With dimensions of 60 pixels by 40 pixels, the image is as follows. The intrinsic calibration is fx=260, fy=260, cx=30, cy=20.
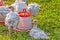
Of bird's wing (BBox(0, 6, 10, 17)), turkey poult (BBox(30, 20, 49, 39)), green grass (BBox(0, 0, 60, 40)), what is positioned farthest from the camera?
bird's wing (BBox(0, 6, 10, 17))

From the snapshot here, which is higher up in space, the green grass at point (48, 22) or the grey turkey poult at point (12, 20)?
the grey turkey poult at point (12, 20)

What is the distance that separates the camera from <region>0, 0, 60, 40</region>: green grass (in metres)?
3.29

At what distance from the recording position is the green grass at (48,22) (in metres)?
3.29

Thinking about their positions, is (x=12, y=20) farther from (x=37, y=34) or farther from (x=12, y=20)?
(x=37, y=34)

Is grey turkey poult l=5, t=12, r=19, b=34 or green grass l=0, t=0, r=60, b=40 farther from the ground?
grey turkey poult l=5, t=12, r=19, b=34

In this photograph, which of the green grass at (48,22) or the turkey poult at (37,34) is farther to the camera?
the green grass at (48,22)

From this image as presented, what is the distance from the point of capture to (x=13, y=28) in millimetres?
3326

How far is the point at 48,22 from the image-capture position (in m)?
3.75

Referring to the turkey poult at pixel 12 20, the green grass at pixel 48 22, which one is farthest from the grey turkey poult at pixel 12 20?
the green grass at pixel 48 22

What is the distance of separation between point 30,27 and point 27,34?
16 cm

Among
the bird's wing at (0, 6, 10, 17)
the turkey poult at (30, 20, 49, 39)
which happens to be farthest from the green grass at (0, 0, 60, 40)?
the bird's wing at (0, 6, 10, 17)

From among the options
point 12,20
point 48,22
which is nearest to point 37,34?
point 12,20

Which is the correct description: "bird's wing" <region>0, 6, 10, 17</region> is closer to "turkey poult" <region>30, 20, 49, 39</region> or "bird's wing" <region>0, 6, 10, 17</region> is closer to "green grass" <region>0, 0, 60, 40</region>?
"green grass" <region>0, 0, 60, 40</region>

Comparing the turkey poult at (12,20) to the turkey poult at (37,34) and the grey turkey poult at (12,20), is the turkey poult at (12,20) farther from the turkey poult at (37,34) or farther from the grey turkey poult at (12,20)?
the turkey poult at (37,34)
